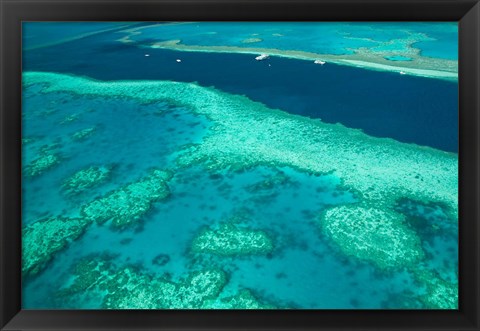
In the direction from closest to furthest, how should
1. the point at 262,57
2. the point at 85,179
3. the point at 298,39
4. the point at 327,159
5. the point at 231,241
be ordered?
1. the point at 231,241
2. the point at 85,179
3. the point at 327,159
4. the point at 298,39
5. the point at 262,57

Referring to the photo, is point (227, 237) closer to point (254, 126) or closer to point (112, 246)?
point (112, 246)

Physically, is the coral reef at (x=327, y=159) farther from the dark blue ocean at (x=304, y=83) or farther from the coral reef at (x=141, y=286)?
the coral reef at (x=141, y=286)

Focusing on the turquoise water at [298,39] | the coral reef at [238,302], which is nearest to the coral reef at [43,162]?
the coral reef at [238,302]

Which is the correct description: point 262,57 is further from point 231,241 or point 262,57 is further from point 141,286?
point 141,286

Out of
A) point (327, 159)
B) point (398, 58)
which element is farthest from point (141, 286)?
point (398, 58)

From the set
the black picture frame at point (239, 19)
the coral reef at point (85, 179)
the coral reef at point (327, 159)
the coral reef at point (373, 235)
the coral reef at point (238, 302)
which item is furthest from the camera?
the coral reef at point (85, 179)

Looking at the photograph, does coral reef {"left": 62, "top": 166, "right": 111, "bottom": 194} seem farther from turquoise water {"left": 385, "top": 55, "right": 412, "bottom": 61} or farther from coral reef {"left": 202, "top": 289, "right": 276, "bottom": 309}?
turquoise water {"left": 385, "top": 55, "right": 412, "bottom": 61}

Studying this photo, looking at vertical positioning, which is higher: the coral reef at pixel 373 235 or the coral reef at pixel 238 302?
the coral reef at pixel 373 235
